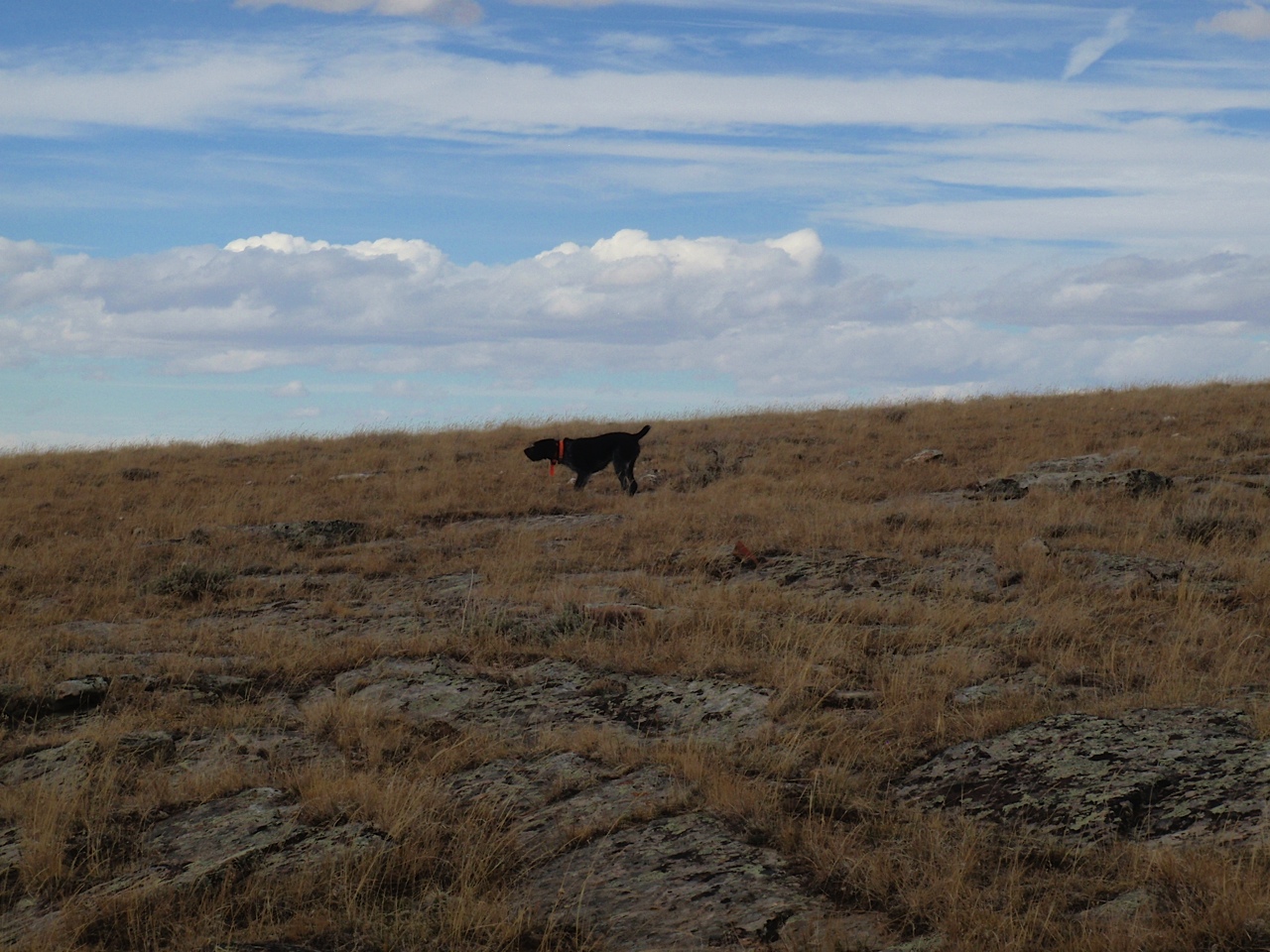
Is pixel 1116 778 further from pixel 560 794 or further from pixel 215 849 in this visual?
pixel 215 849

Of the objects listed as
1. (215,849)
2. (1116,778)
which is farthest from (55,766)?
(1116,778)

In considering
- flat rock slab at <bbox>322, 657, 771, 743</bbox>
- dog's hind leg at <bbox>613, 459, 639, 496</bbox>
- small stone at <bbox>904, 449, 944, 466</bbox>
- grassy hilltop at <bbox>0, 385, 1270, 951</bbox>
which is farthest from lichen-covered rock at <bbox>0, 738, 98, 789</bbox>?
small stone at <bbox>904, 449, 944, 466</bbox>

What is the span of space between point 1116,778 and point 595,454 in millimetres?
11324

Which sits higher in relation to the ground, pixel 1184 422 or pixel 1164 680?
pixel 1184 422

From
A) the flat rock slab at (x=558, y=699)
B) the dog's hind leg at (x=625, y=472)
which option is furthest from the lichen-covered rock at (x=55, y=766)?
the dog's hind leg at (x=625, y=472)

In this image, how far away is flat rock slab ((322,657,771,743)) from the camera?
20.1 feet

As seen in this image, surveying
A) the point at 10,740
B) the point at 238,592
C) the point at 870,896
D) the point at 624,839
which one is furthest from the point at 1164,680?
the point at 238,592

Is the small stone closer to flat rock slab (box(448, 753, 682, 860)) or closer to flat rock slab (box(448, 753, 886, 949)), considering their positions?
flat rock slab (box(448, 753, 682, 860))

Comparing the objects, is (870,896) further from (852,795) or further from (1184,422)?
(1184,422)

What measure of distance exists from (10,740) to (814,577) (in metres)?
6.21

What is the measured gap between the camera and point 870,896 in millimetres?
4129

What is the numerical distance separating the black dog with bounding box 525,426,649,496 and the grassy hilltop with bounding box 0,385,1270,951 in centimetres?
229

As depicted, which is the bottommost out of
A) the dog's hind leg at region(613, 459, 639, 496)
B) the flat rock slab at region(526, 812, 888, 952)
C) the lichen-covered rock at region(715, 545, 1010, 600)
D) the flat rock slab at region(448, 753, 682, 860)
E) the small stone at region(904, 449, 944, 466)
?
the flat rock slab at region(526, 812, 888, 952)

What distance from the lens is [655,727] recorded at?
6129 mm
